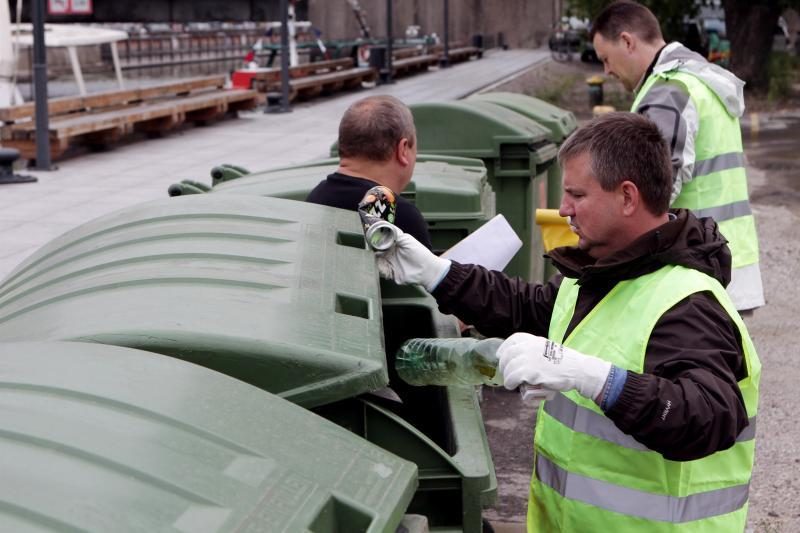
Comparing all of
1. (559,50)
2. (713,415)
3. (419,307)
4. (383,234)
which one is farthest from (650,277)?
(559,50)

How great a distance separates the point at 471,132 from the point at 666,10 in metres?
18.2

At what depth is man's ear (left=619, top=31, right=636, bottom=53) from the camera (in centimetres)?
469

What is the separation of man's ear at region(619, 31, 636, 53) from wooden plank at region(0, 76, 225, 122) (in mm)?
9556

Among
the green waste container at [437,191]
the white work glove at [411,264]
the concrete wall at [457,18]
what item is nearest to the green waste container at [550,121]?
the green waste container at [437,191]

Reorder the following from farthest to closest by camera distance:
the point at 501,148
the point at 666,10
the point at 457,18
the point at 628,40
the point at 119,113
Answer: the point at 457,18, the point at 666,10, the point at 119,113, the point at 501,148, the point at 628,40

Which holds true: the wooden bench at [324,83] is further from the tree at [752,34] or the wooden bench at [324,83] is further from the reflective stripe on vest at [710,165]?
the reflective stripe on vest at [710,165]

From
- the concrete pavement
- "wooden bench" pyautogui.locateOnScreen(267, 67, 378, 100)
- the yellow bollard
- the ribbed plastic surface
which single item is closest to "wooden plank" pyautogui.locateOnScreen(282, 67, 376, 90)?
"wooden bench" pyautogui.locateOnScreen(267, 67, 378, 100)

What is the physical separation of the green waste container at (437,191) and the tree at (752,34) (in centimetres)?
2003

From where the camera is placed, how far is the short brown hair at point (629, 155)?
2430 millimetres

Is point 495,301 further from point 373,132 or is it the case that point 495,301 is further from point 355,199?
point 373,132

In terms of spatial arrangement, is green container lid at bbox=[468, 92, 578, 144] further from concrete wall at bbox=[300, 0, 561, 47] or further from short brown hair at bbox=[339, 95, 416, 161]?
concrete wall at bbox=[300, 0, 561, 47]

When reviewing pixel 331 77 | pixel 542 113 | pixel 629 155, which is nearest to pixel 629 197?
pixel 629 155

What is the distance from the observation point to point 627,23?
4.67 metres

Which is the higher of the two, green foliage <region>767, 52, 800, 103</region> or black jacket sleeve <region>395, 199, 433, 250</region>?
green foliage <region>767, 52, 800, 103</region>
